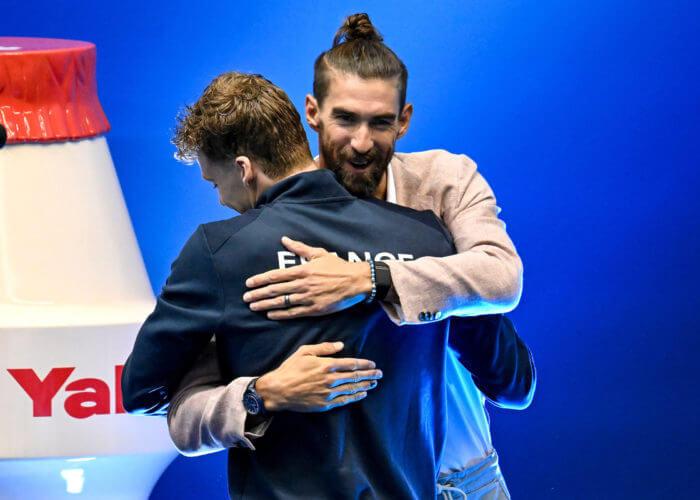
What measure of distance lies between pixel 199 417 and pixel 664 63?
66.7 inches

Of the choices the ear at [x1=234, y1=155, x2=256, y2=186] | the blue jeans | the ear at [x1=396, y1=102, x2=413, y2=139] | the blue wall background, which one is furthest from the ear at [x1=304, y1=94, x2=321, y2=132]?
the blue wall background

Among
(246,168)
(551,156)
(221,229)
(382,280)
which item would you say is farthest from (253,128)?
(551,156)

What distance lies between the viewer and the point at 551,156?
2.53m

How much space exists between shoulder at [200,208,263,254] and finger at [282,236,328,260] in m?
0.05

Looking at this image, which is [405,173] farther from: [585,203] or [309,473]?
[585,203]

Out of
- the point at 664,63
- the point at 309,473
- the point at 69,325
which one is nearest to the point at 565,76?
the point at 664,63

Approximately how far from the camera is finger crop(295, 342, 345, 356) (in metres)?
1.28

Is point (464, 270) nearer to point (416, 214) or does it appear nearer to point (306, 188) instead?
point (416, 214)

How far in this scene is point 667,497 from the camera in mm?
2680

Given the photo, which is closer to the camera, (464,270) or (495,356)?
(464,270)

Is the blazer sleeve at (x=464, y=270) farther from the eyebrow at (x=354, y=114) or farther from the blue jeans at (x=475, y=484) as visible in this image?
the blue jeans at (x=475, y=484)

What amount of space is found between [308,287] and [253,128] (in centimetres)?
24

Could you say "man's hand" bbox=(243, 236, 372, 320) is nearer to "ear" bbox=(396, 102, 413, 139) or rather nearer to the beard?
the beard

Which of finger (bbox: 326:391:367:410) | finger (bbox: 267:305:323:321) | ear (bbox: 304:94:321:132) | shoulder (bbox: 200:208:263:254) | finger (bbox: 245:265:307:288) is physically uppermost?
ear (bbox: 304:94:321:132)
